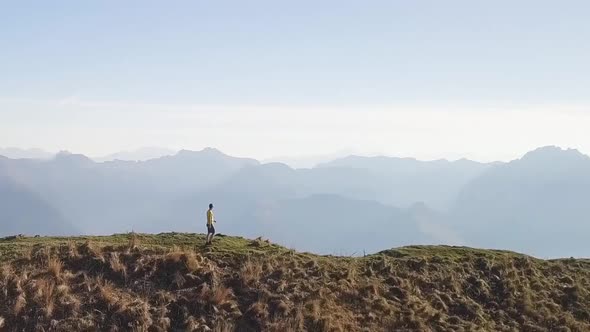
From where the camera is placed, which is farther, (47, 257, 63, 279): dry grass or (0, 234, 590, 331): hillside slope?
(47, 257, 63, 279): dry grass

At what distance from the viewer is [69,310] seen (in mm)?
18656

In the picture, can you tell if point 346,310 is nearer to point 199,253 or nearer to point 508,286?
point 199,253

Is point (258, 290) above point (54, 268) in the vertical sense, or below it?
below

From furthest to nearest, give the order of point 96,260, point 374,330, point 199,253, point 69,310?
→ 1. point 199,253
2. point 96,260
3. point 374,330
4. point 69,310

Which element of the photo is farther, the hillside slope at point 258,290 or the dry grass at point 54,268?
the dry grass at point 54,268

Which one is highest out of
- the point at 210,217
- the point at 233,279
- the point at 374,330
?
the point at 210,217

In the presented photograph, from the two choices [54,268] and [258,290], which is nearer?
[54,268]

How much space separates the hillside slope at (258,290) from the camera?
1897cm

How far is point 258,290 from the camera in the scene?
21109 mm

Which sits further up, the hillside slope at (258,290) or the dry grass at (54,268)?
the dry grass at (54,268)

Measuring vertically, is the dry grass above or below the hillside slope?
above

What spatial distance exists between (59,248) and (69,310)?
472 cm

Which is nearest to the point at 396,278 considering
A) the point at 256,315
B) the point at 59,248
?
the point at 256,315

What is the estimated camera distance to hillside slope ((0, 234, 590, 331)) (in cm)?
1897
